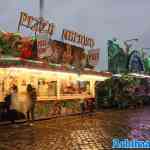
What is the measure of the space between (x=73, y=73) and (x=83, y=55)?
181 inches

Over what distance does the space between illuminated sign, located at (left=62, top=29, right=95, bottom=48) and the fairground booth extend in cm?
57

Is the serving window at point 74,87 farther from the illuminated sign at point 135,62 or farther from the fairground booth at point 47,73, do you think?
the illuminated sign at point 135,62

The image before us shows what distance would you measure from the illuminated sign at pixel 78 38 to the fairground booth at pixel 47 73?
0.57 m

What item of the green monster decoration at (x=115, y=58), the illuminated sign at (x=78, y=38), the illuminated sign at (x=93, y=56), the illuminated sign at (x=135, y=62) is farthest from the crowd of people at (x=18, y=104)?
the illuminated sign at (x=135, y=62)

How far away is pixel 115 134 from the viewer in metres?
16.6

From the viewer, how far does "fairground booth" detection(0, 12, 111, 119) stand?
73.1 feet

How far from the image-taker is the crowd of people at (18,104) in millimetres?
21203

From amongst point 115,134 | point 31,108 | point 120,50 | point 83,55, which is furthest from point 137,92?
point 115,134

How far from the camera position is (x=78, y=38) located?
31.9m

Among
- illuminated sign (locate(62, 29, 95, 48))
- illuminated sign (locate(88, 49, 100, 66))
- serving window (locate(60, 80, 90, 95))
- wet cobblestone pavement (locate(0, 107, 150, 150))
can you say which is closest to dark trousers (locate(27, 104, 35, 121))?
wet cobblestone pavement (locate(0, 107, 150, 150))

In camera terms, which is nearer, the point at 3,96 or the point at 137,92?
the point at 3,96

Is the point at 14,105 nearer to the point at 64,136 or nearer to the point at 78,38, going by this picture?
the point at 64,136

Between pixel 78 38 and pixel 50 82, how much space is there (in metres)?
7.11

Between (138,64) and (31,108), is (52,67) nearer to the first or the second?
(31,108)
